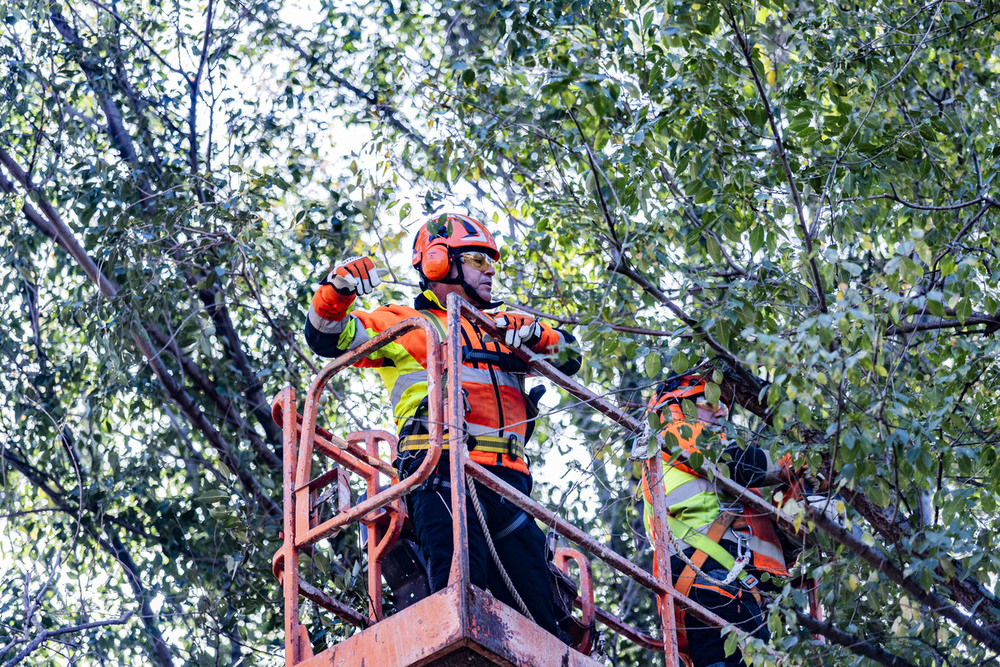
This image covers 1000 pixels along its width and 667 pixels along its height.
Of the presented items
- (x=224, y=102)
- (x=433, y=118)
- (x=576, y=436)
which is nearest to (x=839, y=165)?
(x=433, y=118)

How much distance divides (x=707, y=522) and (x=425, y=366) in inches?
62.0

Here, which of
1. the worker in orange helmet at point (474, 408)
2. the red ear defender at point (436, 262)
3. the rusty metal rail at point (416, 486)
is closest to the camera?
the rusty metal rail at point (416, 486)

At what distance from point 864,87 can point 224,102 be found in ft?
15.6

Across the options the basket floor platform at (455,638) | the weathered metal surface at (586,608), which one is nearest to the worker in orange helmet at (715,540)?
the weathered metal surface at (586,608)

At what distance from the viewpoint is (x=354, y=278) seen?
5.52 meters

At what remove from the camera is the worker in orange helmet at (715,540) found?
19.5 ft

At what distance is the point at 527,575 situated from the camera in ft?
17.8

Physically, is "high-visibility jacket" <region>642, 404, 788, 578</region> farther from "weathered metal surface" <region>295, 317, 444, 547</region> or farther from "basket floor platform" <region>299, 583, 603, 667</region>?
"basket floor platform" <region>299, 583, 603, 667</region>

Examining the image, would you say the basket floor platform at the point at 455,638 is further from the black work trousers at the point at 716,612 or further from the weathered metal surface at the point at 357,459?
the black work trousers at the point at 716,612

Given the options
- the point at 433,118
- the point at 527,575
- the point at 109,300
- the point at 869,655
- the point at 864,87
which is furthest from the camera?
the point at 109,300

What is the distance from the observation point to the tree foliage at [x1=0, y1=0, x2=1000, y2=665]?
5.05 m

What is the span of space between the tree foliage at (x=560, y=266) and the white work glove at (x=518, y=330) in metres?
0.27

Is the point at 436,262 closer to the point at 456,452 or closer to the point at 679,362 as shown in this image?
the point at 679,362

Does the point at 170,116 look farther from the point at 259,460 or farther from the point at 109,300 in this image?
the point at 259,460
